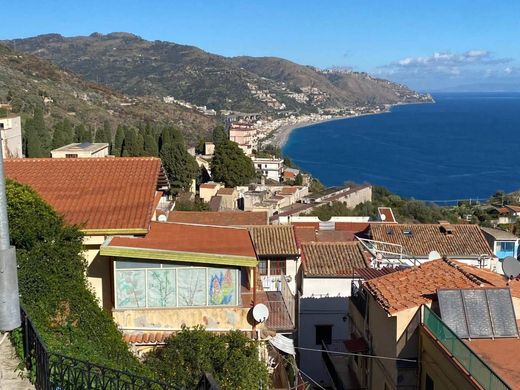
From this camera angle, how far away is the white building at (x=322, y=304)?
19.3 m

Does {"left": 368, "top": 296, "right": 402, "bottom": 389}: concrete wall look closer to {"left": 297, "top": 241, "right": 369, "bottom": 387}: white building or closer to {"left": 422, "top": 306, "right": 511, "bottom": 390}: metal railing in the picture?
{"left": 422, "top": 306, "right": 511, "bottom": 390}: metal railing

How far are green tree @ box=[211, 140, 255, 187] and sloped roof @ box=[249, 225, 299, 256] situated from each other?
33067mm

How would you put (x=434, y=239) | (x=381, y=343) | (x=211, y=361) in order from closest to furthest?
(x=211, y=361), (x=381, y=343), (x=434, y=239)

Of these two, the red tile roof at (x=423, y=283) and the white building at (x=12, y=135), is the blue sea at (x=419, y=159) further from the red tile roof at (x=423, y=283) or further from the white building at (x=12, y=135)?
the red tile roof at (x=423, y=283)

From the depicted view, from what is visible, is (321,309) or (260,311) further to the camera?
(321,309)

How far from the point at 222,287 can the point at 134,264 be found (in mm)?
1458

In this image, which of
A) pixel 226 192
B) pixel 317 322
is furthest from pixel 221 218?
pixel 226 192

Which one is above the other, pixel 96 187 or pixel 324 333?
pixel 96 187

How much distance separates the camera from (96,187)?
11.9 meters

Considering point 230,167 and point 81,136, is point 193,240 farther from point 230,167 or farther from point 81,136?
point 230,167

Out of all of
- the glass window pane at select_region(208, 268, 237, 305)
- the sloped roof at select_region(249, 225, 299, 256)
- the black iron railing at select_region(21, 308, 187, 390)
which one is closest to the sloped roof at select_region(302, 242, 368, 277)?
the sloped roof at select_region(249, 225, 299, 256)

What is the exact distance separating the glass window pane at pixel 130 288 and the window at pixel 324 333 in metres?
10.8

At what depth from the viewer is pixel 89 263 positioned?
34.1ft

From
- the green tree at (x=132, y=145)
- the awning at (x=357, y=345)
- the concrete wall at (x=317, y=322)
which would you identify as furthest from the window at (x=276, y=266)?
the green tree at (x=132, y=145)
